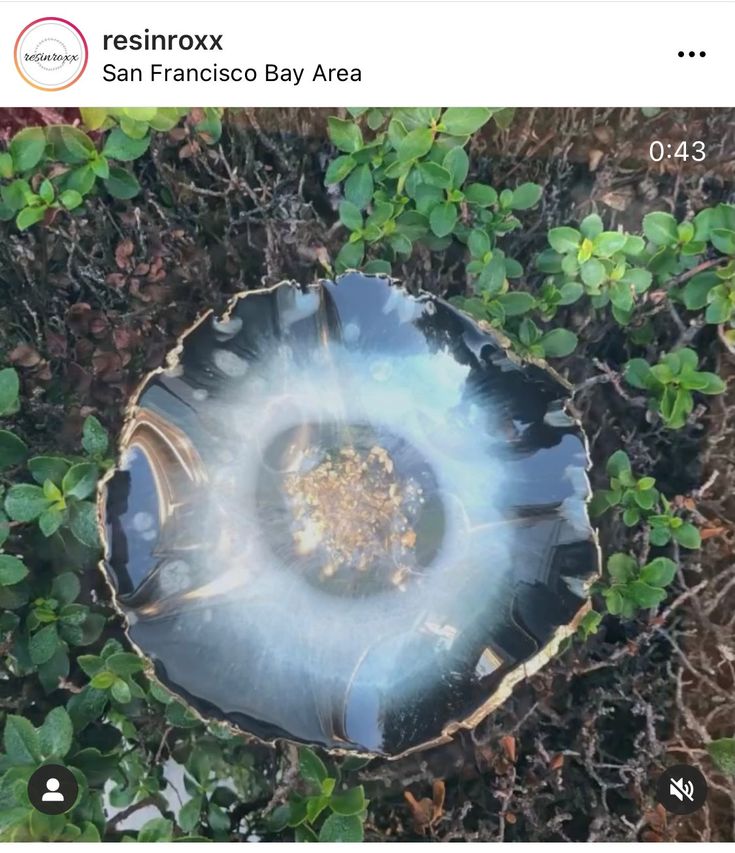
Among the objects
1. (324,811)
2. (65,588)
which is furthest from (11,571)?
(324,811)

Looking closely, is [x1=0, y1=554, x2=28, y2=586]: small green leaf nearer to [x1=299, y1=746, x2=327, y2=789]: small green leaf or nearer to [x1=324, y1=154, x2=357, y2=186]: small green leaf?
[x1=299, y1=746, x2=327, y2=789]: small green leaf

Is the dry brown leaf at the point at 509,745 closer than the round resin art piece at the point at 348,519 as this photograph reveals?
No

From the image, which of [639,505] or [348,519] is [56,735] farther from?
[639,505]

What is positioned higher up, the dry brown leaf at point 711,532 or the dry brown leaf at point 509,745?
the dry brown leaf at point 711,532

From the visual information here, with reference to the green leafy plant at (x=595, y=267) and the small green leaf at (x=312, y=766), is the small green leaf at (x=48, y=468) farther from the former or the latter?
the green leafy plant at (x=595, y=267)
